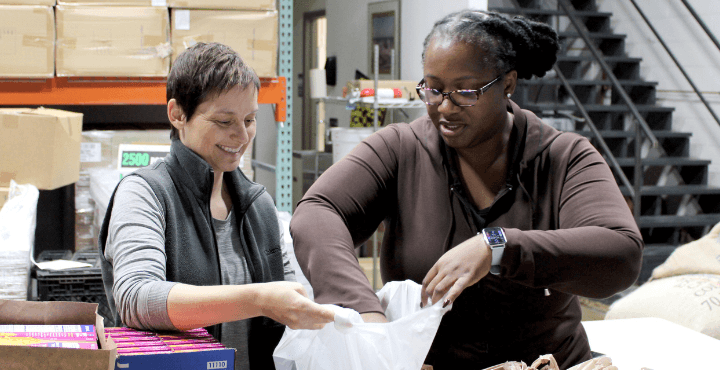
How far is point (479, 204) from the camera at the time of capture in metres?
1.41

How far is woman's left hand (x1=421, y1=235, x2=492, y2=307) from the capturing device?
113 cm

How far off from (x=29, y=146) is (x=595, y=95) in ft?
19.2

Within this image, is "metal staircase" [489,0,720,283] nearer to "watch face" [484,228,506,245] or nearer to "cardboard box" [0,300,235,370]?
"watch face" [484,228,506,245]

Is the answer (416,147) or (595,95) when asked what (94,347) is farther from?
(595,95)

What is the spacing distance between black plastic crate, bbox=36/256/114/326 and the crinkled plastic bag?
1646 mm

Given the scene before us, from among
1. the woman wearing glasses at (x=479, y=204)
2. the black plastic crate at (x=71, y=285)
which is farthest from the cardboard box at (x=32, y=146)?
the woman wearing glasses at (x=479, y=204)

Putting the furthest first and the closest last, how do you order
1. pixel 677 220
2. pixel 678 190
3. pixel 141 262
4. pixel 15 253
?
pixel 678 190 → pixel 677 220 → pixel 15 253 → pixel 141 262

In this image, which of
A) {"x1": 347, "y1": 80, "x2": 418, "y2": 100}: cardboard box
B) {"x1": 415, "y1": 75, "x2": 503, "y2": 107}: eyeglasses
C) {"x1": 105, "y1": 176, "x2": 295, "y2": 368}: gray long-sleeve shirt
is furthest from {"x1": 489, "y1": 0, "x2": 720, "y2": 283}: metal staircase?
{"x1": 105, "y1": 176, "x2": 295, "y2": 368}: gray long-sleeve shirt

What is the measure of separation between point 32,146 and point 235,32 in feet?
3.53

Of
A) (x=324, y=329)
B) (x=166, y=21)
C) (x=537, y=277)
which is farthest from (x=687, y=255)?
(x=166, y=21)

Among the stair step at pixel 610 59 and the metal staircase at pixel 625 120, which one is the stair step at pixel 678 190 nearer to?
the metal staircase at pixel 625 120

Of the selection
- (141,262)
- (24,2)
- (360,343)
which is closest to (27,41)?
(24,2)

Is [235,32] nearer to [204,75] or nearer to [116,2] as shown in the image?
[116,2]

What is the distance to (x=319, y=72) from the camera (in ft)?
16.5
